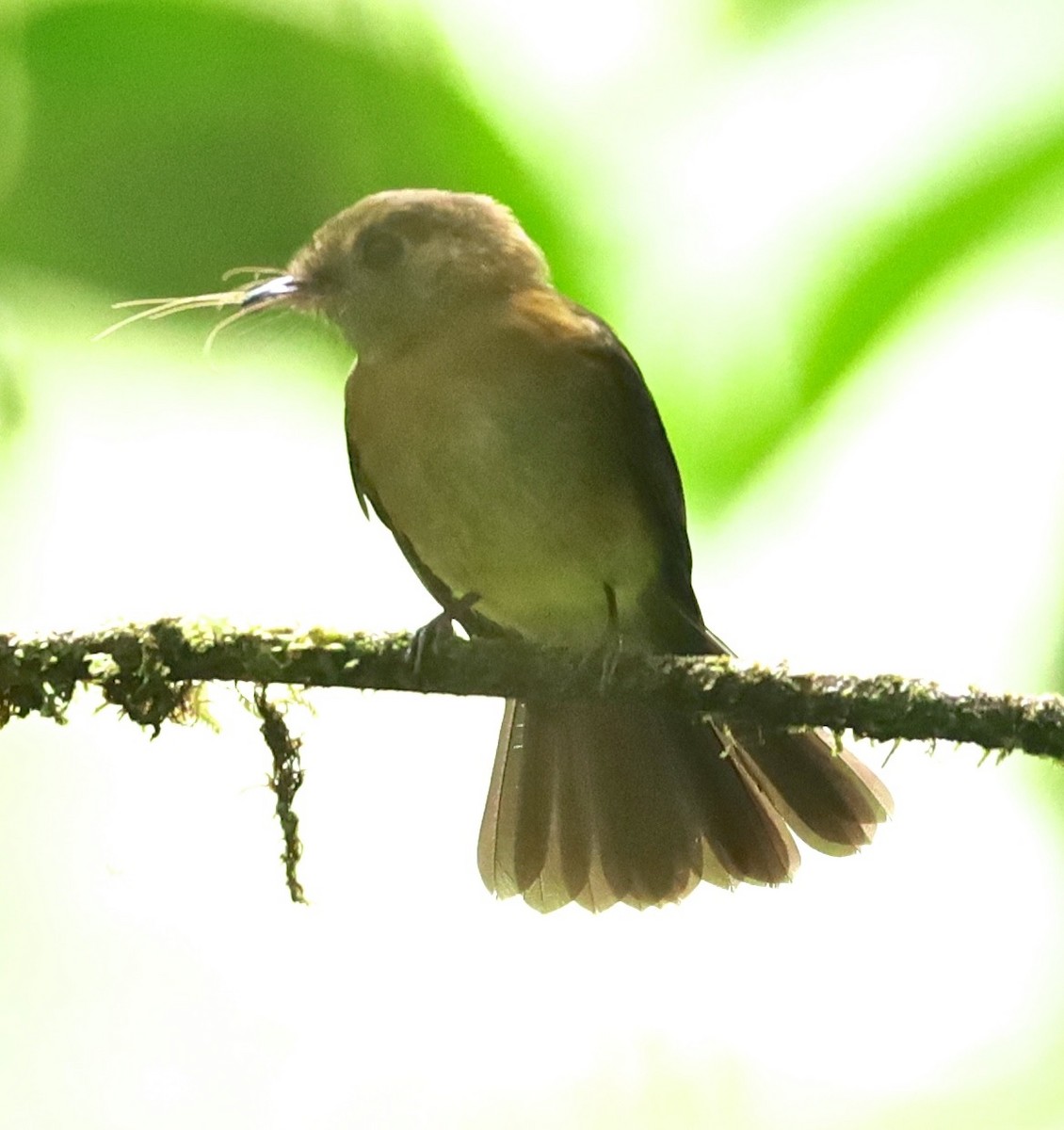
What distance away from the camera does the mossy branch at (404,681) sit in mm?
1778

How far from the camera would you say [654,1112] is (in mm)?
3074

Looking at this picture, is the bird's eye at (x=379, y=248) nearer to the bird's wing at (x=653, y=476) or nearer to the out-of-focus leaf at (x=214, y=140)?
the bird's wing at (x=653, y=476)

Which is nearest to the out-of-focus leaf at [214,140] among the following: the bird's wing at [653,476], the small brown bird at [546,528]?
the small brown bird at [546,528]

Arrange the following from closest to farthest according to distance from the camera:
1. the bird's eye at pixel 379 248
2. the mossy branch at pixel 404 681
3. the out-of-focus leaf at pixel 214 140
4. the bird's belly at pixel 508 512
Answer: the mossy branch at pixel 404 681 < the bird's belly at pixel 508 512 < the bird's eye at pixel 379 248 < the out-of-focus leaf at pixel 214 140

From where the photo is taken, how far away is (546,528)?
2.51m

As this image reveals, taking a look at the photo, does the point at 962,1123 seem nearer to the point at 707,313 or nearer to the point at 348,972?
the point at 348,972

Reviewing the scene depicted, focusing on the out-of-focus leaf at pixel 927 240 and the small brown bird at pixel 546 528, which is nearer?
the small brown bird at pixel 546 528

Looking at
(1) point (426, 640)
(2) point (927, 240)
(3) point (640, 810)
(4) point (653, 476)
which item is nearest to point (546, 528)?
(4) point (653, 476)

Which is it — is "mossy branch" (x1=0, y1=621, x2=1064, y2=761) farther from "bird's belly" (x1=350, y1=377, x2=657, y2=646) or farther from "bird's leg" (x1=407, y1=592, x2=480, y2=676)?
"bird's belly" (x1=350, y1=377, x2=657, y2=646)

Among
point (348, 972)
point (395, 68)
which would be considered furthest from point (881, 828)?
point (395, 68)

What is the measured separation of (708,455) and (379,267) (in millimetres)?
1150

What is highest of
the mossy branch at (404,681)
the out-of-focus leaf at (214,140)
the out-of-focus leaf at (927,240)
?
the out-of-focus leaf at (214,140)

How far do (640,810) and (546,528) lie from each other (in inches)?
21.5

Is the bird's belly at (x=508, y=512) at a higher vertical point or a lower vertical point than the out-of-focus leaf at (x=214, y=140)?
lower
